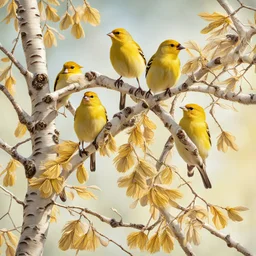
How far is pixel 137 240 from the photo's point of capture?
2189mm

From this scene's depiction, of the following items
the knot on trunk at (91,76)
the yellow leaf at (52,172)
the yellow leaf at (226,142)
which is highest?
the knot on trunk at (91,76)

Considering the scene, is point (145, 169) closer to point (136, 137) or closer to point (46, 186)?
point (136, 137)

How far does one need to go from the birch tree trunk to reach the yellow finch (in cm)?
28

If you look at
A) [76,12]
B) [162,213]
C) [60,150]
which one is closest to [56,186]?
[60,150]

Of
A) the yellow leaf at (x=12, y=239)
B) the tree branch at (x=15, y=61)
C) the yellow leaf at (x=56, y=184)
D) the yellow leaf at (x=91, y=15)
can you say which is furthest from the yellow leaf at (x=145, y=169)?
the yellow leaf at (x=91, y=15)

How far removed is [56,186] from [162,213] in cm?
45

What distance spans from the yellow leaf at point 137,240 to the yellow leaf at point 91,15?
42.4 inches

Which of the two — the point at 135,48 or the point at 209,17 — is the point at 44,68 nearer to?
the point at 135,48

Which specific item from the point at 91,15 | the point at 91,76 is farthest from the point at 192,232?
the point at 91,15

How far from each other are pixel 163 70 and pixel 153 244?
0.62 metres

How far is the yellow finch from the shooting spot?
89.7 inches

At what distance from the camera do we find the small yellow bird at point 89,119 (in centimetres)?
211

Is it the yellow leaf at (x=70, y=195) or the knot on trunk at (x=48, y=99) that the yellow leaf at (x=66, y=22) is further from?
the yellow leaf at (x=70, y=195)

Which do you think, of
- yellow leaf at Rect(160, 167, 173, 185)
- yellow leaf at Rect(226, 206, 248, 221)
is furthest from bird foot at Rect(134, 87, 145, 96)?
yellow leaf at Rect(226, 206, 248, 221)
